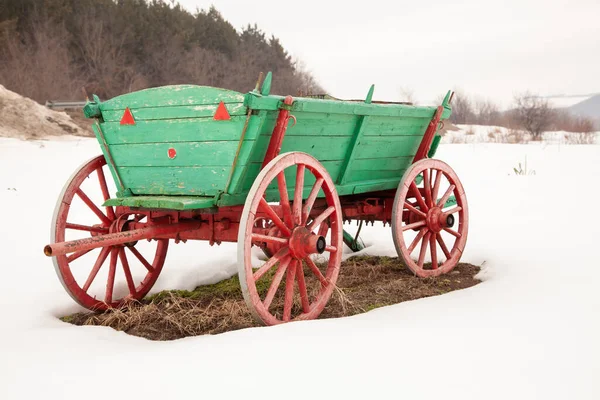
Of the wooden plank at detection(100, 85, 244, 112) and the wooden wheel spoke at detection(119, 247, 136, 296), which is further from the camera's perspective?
the wooden wheel spoke at detection(119, 247, 136, 296)

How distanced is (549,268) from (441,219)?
874 mm

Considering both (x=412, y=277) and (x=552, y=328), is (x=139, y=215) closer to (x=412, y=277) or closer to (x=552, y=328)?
(x=412, y=277)

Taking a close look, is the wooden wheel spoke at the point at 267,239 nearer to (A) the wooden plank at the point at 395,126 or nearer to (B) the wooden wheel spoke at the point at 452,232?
(A) the wooden plank at the point at 395,126

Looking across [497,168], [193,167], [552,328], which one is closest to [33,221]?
[193,167]

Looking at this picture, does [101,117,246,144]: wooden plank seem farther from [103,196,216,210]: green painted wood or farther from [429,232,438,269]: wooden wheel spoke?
[429,232,438,269]: wooden wheel spoke

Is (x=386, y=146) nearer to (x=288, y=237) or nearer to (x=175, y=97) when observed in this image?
(x=288, y=237)

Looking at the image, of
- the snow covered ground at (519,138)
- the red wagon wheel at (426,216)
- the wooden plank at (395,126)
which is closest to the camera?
the wooden plank at (395,126)

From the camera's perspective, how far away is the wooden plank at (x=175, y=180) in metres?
3.67

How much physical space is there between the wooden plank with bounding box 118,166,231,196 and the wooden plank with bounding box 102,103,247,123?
0.31 metres

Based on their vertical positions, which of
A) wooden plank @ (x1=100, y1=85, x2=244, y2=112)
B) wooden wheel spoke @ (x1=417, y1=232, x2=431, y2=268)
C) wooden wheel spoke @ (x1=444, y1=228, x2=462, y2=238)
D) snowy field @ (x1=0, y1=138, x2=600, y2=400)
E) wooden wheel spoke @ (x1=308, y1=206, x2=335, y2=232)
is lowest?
snowy field @ (x1=0, y1=138, x2=600, y2=400)

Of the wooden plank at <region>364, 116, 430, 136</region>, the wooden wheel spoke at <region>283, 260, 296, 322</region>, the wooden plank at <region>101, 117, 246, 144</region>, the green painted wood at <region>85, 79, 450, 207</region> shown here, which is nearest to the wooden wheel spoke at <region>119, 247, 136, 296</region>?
the green painted wood at <region>85, 79, 450, 207</region>

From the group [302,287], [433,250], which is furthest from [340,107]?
[433,250]

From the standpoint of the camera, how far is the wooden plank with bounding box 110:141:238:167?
3588mm

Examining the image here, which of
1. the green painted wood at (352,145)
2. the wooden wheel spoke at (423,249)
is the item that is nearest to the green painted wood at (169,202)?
the green painted wood at (352,145)
